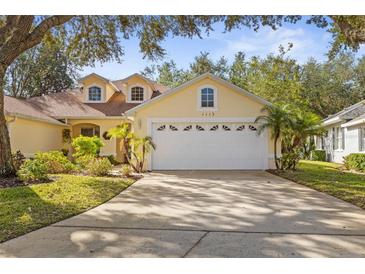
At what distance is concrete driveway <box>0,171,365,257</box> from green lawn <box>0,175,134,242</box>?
320mm

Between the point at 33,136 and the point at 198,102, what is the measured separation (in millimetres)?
8066

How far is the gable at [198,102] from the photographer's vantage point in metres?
15.0

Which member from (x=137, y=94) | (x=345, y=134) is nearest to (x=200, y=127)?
(x=137, y=94)

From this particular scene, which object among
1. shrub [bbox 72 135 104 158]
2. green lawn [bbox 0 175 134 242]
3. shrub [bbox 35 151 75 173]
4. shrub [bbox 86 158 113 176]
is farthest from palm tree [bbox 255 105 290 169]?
shrub [bbox 35 151 75 173]

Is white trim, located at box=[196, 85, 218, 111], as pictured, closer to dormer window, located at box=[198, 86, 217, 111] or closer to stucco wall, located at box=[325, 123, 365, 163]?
dormer window, located at box=[198, 86, 217, 111]

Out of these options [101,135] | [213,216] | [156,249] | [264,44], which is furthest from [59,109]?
[156,249]

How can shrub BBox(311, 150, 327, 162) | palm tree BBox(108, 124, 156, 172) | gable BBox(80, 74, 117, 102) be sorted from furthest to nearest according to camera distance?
shrub BBox(311, 150, 327, 162)
gable BBox(80, 74, 117, 102)
palm tree BBox(108, 124, 156, 172)

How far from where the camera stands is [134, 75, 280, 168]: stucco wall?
14969mm

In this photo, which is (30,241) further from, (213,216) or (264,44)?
(264,44)

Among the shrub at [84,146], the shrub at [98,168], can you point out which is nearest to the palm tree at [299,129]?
the shrub at [98,168]

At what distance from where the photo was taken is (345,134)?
2005 centimetres

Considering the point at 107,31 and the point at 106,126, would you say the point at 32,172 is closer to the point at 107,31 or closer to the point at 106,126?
the point at 107,31

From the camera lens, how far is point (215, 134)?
14.9m

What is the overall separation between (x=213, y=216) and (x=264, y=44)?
24.7 ft
